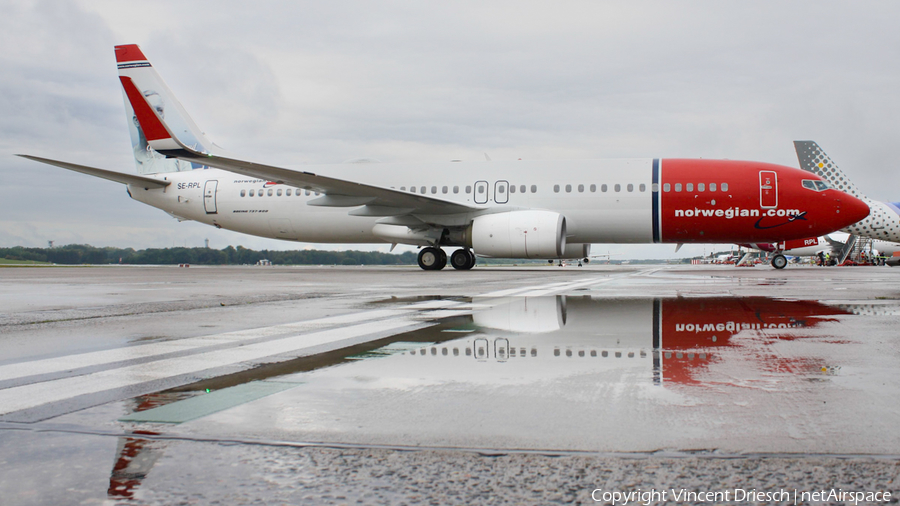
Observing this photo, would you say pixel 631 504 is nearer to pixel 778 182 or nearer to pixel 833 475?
pixel 833 475

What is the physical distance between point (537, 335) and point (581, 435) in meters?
2.60

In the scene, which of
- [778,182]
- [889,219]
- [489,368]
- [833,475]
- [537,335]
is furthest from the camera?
[889,219]

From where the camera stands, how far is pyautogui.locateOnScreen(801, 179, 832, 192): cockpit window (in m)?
18.0

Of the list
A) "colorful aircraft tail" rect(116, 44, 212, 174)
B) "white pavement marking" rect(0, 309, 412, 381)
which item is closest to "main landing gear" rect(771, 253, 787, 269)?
"colorful aircraft tail" rect(116, 44, 212, 174)

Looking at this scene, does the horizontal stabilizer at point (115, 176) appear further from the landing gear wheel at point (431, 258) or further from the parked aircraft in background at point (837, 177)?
the parked aircraft in background at point (837, 177)

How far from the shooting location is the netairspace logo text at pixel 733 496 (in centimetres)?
159

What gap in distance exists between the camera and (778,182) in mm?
17875

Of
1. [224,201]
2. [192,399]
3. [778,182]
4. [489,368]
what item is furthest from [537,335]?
[224,201]

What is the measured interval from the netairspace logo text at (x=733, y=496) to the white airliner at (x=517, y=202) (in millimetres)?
15725

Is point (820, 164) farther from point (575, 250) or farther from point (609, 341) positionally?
point (609, 341)

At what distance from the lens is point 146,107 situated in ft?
71.7

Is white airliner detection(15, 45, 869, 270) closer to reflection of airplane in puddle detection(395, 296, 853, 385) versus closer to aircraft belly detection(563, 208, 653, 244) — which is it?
aircraft belly detection(563, 208, 653, 244)

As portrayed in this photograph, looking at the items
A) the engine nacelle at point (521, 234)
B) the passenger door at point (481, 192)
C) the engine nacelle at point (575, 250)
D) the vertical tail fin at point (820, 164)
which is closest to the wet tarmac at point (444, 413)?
the engine nacelle at point (521, 234)

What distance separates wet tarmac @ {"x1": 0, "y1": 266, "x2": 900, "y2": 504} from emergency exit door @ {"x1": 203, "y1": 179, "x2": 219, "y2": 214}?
1883cm
